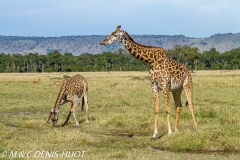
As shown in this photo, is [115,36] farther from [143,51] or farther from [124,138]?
[124,138]

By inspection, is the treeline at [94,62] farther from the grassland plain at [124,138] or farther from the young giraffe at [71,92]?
the grassland plain at [124,138]

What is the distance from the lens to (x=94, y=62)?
12138cm

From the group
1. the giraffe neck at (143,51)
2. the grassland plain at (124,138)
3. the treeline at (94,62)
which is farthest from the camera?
the treeline at (94,62)

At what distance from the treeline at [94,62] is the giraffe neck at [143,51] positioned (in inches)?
3131

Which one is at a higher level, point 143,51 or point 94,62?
point 143,51

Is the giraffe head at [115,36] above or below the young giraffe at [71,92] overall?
above

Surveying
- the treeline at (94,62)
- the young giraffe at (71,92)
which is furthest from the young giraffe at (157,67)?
the treeline at (94,62)

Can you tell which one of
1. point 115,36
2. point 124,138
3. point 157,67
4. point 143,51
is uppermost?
point 115,36

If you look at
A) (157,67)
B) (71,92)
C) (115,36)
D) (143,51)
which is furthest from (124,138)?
(71,92)

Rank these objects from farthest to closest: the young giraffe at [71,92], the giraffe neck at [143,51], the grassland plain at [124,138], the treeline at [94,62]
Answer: the treeline at [94,62], the young giraffe at [71,92], the giraffe neck at [143,51], the grassland plain at [124,138]

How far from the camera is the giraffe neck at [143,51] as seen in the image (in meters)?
11.4

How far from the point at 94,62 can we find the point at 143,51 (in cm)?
11027

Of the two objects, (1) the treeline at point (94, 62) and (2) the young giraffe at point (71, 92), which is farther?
(1) the treeline at point (94, 62)

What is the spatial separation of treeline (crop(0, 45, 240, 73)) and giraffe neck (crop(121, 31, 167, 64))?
79.5m
